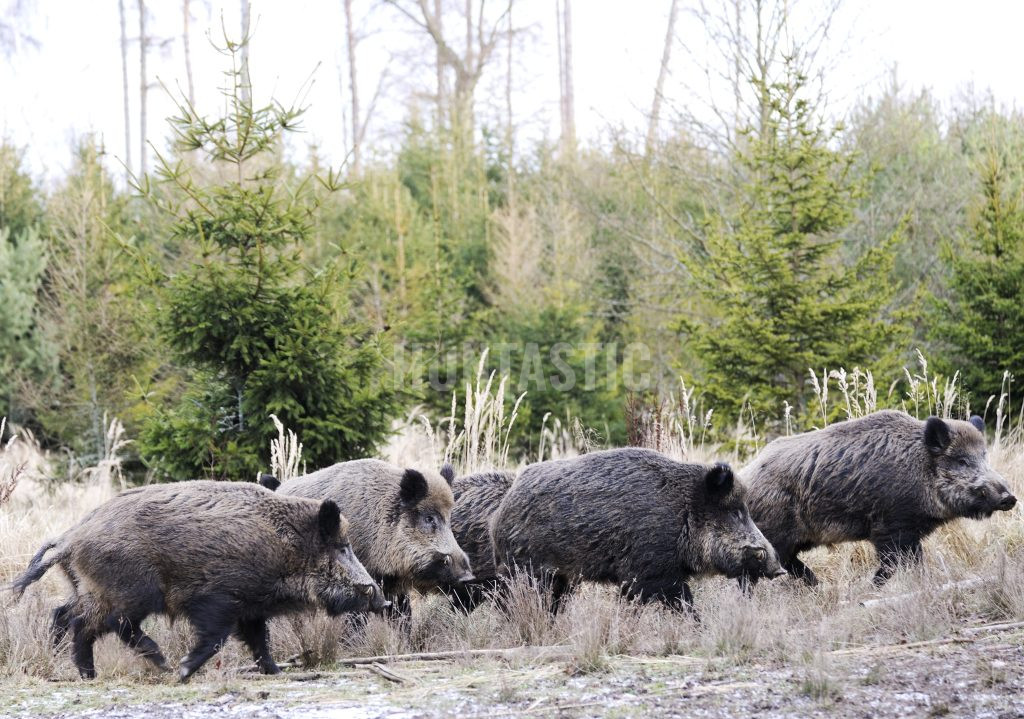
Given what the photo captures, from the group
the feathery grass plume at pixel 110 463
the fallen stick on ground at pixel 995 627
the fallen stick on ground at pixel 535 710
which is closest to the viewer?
the fallen stick on ground at pixel 535 710

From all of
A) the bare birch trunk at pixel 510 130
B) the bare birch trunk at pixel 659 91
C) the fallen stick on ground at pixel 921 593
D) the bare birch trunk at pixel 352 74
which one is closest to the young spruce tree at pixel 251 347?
the fallen stick on ground at pixel 921 593

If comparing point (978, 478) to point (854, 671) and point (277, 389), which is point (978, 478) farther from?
point (277, 389)

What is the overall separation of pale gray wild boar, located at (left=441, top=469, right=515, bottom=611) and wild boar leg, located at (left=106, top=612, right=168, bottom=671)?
6.25 feet

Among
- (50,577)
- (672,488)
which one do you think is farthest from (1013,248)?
(50,577)

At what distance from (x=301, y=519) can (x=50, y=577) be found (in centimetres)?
320

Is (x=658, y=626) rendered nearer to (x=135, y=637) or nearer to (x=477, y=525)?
(x=477, y=525)

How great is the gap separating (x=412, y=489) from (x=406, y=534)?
27cm

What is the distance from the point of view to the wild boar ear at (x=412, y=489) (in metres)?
6.76

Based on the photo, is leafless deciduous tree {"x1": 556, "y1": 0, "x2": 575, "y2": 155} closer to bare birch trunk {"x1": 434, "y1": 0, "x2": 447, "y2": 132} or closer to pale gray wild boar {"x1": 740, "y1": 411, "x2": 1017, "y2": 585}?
bare birch trunk {"x1": 434, "y1": 0, "x2": 447, "y2": 132}

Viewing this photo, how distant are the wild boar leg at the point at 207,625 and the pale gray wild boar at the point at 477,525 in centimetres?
174

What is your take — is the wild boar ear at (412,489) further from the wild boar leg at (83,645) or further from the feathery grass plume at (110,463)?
the feathery grass plume at (110,463)

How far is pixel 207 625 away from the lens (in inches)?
223

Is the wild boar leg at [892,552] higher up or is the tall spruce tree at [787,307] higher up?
the tall spruce tree at [787,307]

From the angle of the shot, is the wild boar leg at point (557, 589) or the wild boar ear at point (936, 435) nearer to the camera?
the wild boar leg at point (557, 589)
